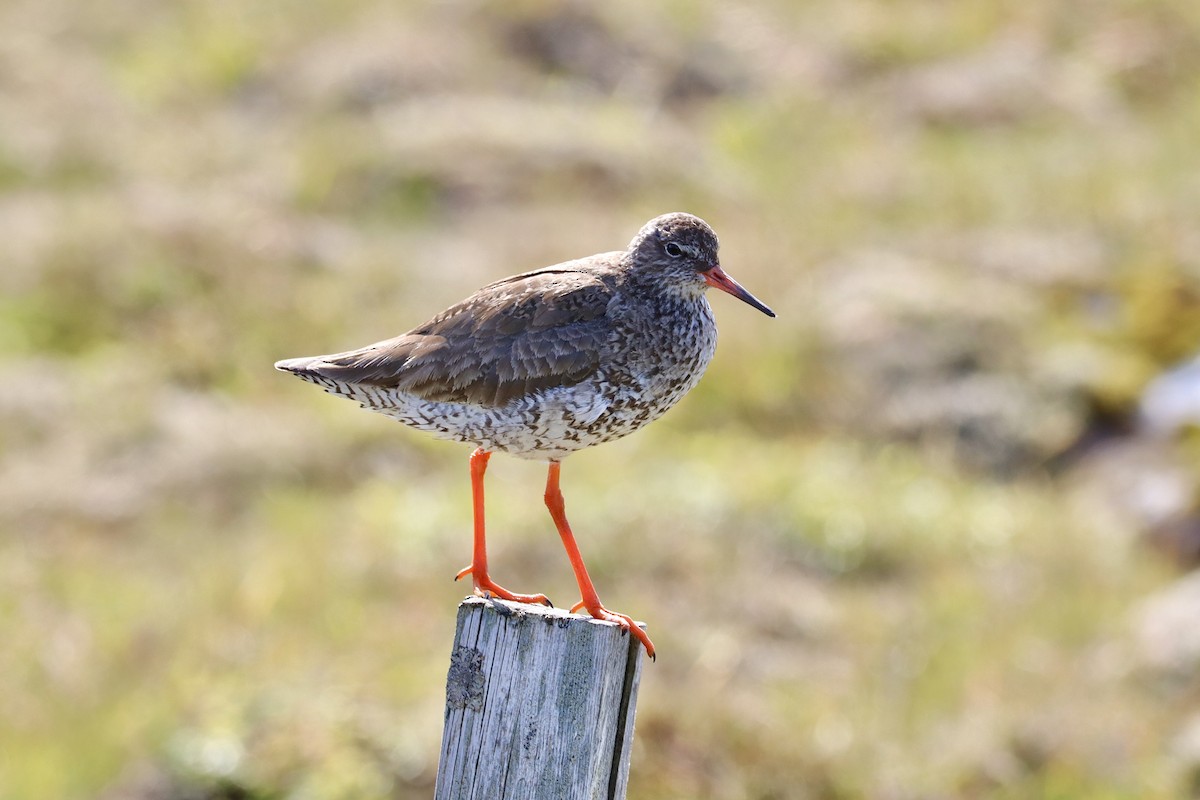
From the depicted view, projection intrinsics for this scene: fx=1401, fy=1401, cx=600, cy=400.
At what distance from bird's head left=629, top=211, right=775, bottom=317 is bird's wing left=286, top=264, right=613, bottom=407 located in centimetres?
22

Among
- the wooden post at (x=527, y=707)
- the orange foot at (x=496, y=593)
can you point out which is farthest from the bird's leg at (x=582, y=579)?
the wooden post at (x=527, y=707)

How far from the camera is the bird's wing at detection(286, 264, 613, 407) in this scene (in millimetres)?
4977

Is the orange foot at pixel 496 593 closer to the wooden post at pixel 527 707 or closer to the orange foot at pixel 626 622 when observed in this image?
the orange foot at pixel 626 622

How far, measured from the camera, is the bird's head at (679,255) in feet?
17.5

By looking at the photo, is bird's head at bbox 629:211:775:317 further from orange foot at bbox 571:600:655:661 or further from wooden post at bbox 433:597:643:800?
wooden post at bbox 433:597:643:800

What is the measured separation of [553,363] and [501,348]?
0.21 metres

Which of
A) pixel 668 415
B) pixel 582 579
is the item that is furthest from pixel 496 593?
pixel 668 415

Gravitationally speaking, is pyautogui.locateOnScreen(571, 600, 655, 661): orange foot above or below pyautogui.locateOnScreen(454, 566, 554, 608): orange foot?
below

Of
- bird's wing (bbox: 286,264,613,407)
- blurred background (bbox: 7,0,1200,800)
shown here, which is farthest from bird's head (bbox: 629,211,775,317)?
blurred background (bbox: 7,0,1200,800)

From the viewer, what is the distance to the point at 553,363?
16.3 feet

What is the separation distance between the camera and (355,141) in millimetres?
17656

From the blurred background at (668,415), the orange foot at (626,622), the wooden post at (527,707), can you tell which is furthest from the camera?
the blurred background at (668,415)

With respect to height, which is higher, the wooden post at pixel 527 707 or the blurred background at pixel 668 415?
the blurred background at pixel 668 415

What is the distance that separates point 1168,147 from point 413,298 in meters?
10.7
